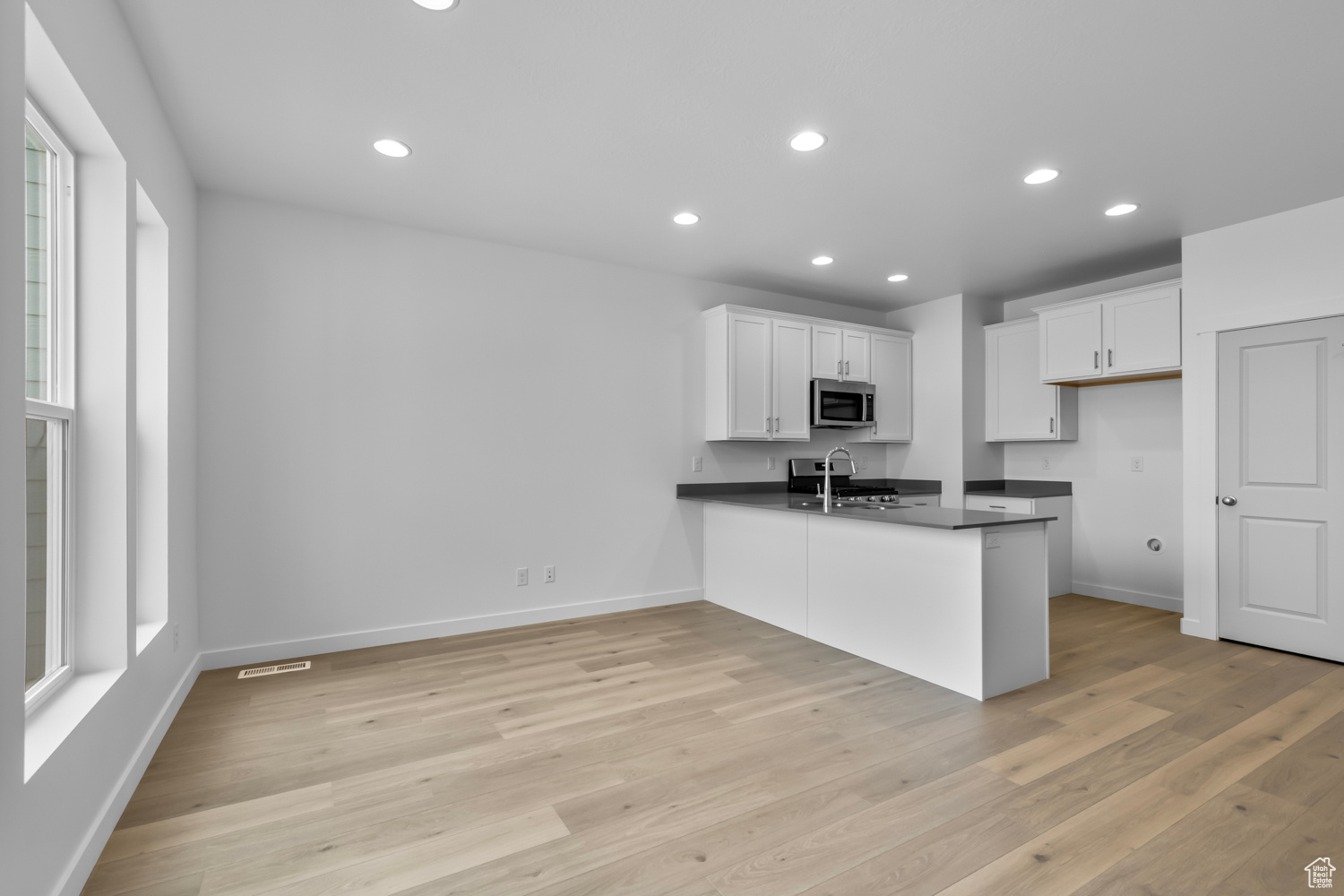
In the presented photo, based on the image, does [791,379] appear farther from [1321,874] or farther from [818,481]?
[1321,874]

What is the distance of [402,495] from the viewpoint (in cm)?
391

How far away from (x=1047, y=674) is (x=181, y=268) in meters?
4.73

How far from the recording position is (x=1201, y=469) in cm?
400

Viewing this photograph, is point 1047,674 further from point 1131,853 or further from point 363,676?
point 363,676

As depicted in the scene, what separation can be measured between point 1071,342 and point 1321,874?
Result: 3855 mm

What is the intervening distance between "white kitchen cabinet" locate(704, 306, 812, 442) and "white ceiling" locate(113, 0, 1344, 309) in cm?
96

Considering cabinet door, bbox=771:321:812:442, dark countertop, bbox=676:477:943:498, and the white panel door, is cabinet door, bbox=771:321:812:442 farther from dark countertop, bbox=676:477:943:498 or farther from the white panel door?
the white panel door

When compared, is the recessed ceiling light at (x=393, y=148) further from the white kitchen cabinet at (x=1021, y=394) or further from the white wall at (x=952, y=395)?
the white kitchen cabinet at (x=1021, y=394)

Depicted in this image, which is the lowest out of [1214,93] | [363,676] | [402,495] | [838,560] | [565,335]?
[363,676]

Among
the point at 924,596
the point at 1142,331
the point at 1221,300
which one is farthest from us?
the point at 1142,331

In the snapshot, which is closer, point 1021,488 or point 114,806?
point 114,806

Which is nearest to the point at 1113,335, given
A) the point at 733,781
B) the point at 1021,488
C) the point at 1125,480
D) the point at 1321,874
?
the point at 1125,480

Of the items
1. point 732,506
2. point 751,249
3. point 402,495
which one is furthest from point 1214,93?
point 402,495

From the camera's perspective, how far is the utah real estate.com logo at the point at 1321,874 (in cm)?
169
